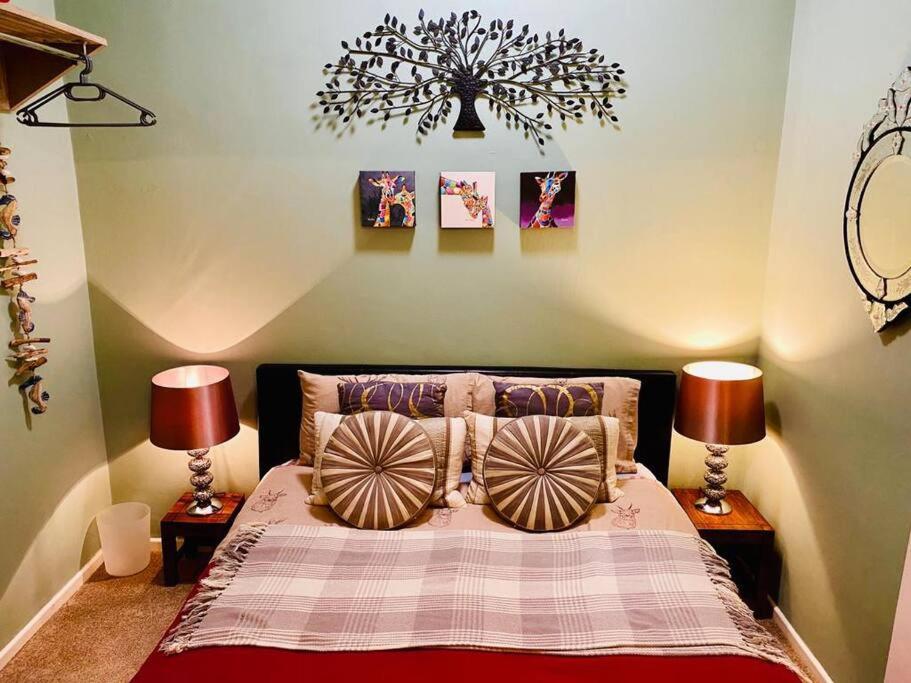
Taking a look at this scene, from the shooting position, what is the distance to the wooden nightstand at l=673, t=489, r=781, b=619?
2.64m

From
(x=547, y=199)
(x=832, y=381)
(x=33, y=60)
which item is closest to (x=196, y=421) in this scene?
(x=33, y=60)

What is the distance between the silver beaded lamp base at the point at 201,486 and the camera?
111 inches

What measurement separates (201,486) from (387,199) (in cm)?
141

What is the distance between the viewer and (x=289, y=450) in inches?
116

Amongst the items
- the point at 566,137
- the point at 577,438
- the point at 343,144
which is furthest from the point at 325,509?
the point at 566,137

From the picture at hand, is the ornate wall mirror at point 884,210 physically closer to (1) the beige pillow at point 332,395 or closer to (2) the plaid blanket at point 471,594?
(2) the plaid blanket at point 471,594

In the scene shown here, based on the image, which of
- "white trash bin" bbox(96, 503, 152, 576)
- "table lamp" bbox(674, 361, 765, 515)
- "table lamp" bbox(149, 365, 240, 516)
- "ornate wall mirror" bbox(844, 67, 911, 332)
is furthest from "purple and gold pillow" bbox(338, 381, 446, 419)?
"ornate wall mirror" bbox(844, 67, 911, 332)

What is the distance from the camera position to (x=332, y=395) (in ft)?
8.96

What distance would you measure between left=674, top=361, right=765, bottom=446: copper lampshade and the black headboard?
0.67ft

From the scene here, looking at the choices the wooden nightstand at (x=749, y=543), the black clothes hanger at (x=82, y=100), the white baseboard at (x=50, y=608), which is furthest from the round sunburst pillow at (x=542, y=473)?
the white baseboard at (x=50, y=608)

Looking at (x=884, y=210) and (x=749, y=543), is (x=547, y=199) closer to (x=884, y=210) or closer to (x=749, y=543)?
(x=884, y=210)

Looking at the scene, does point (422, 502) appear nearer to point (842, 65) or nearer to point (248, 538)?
point (248, 538)

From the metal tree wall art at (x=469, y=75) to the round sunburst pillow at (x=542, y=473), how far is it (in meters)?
1.18

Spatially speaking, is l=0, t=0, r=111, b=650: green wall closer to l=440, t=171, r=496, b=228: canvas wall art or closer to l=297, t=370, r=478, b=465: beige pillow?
l=297, t=370, r=478, b=465: beige pillow
